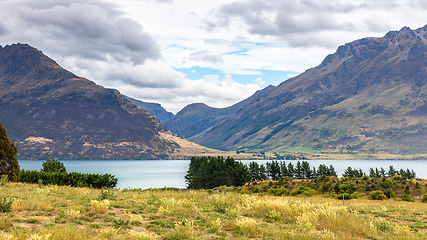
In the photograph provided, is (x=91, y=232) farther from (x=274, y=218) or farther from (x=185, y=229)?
(x=274, y=218)

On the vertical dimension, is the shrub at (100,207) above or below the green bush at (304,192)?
above

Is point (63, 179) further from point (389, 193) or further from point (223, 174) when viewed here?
point (223, 174)

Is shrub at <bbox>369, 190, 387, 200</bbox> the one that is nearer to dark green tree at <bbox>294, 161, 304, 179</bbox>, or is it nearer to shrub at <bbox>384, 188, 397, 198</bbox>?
shrub at <bbox>384, 188, 397, 198</bbox>

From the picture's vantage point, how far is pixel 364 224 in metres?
15.5

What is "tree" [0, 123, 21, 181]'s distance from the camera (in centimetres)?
3447

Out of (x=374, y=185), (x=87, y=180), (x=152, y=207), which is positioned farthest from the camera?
(x=374, y=185)

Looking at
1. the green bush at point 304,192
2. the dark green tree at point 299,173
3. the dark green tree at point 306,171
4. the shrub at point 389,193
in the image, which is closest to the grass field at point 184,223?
the green bush at point 304,192

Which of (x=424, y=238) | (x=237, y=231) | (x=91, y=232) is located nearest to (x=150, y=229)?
(x=91, y=232)

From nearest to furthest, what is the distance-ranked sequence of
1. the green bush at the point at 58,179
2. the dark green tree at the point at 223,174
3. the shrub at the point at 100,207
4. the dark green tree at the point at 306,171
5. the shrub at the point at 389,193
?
the shrub at the point at 100,207
the green bush at the point at 58,179
the shrub at the point at 389,193
the dark green tree at the point at 223,174
the dark green tree at the point at 306,171

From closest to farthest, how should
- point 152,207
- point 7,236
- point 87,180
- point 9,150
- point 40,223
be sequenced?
point 7,236
point 40,223
point 152,207
point 9,150
point 87,180

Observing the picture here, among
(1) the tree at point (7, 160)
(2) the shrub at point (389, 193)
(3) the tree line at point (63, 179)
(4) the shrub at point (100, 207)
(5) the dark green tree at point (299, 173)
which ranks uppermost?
(1) the tree at point (7, 160)

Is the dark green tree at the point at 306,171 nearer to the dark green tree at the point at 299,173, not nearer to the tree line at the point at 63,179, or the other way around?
the dark green tree at the point at 299,173

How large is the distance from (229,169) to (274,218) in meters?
72.4

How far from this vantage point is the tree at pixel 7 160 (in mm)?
34469
